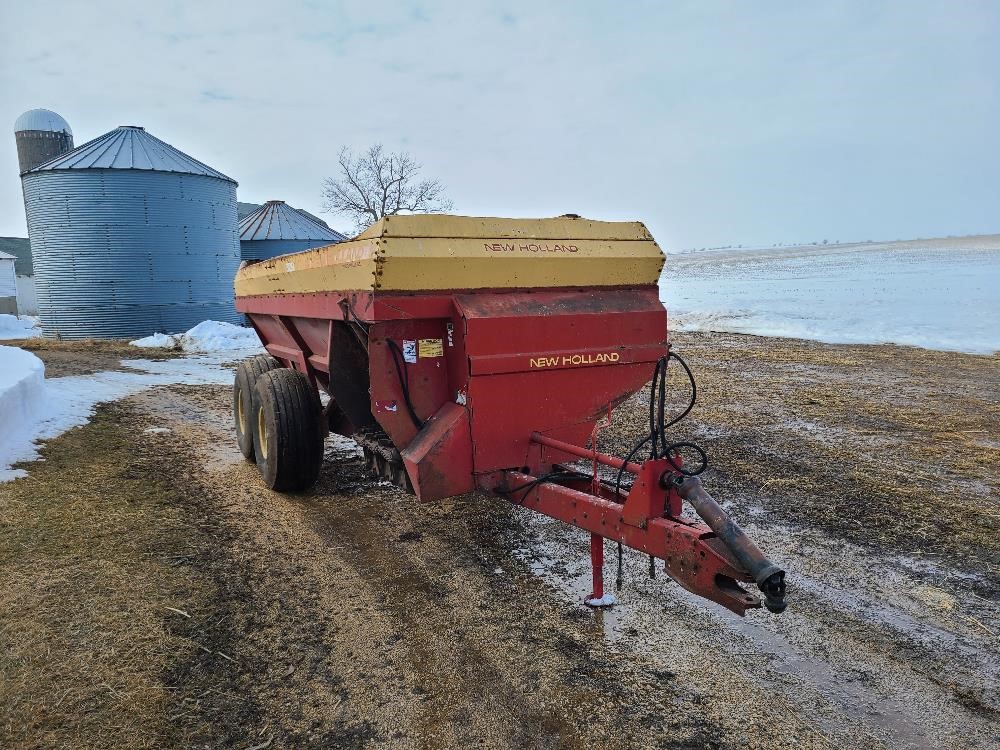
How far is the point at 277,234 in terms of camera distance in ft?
81.9

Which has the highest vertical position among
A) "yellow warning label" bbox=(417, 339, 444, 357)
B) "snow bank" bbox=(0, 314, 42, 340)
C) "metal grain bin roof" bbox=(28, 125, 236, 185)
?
"metal grain bin roof" bbox=(28, 125, 236, 185)

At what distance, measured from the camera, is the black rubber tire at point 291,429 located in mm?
5355

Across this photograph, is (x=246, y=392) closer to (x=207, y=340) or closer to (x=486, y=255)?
(x=486, y=255)

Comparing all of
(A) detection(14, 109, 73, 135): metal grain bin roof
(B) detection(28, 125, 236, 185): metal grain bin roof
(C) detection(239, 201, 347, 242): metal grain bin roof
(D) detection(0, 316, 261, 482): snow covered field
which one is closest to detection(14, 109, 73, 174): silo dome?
(A) detection(14, 109, 73, 135): metal grain bin roof

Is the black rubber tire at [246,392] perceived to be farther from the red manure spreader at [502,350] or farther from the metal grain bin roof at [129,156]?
the metal grain bin roof at [129,156]

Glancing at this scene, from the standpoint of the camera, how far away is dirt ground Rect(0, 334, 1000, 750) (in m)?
2.80

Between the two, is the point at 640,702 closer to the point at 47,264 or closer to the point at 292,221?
the point at 47,264

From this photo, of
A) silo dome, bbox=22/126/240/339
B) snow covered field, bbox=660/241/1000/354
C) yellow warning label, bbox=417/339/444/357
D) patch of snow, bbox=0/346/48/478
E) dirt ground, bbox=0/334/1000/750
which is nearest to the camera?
dirt ground, bbox=0/334/1000/750

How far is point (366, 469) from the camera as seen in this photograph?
641 centimetres

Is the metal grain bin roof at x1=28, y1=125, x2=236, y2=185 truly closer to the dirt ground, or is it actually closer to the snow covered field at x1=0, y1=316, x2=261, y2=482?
the snow covered field at x1=0, y1=316, x2=261, y2=482

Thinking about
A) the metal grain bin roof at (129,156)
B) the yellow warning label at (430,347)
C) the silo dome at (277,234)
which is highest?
the metal grain bin roof at (129,156)

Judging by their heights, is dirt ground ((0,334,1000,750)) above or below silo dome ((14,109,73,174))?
below

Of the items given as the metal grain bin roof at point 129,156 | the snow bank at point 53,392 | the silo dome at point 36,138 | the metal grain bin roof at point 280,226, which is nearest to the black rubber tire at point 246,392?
the snow bank at point 53,392

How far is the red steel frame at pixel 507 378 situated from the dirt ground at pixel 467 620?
2.18 ft
